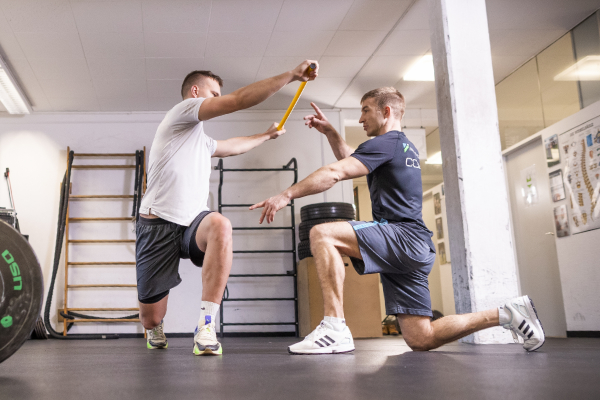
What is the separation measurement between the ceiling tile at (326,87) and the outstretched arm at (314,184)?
3.70 meters

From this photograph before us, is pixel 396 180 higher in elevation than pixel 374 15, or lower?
lower

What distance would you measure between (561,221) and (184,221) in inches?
157

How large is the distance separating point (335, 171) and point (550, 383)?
4.32 ft

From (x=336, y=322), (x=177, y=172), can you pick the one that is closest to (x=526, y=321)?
(x=336, y=322)

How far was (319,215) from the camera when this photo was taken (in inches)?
225

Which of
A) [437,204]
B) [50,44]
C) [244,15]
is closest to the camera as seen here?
[244,15]

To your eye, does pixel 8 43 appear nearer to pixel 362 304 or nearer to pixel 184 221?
pixel 184 221

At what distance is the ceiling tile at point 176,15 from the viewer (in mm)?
4371

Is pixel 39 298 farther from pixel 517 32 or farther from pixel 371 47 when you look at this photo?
pixel 517 32

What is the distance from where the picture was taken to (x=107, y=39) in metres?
4.91

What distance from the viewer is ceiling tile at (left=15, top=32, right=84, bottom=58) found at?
4797 millimetres

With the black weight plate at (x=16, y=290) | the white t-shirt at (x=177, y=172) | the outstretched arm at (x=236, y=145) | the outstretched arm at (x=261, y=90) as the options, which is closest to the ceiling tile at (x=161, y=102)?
the outstretched arm at (x=236, y=145)

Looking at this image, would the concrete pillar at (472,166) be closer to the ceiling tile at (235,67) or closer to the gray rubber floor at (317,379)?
the gray rubber floor at (317,379)

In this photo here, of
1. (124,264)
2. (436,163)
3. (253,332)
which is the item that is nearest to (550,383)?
(253,332)
